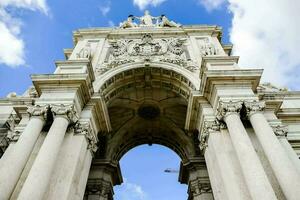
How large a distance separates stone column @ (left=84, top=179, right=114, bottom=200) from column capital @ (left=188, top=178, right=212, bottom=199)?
16.2 feet

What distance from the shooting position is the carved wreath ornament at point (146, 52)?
16453 mm

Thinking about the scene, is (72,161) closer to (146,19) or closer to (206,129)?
(206,129)

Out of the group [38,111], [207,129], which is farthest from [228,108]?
[38,111]

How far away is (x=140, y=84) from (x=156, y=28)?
5.39 meters

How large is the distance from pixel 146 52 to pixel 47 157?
32.1ft

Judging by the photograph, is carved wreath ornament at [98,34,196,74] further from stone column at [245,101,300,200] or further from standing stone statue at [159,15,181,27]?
stone column at [245,101,300,200]

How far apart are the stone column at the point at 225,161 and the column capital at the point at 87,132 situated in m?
5.24

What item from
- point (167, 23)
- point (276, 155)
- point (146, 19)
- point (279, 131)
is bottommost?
point (276, 155)

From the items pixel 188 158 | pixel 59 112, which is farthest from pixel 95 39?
pixel 188 158

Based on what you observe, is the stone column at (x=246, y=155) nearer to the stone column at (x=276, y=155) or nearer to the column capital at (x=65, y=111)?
the stone column at (x=276, y=155)

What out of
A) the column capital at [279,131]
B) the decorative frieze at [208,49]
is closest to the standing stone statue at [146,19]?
the decorative frieze at [208,49]

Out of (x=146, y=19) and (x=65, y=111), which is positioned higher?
(x=146, y=19)

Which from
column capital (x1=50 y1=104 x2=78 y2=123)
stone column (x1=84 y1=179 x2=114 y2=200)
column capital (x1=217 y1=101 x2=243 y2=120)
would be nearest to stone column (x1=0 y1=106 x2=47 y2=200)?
column capital (x1=50 y1=104 x2=78 y2=123)

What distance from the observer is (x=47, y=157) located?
385 inches
